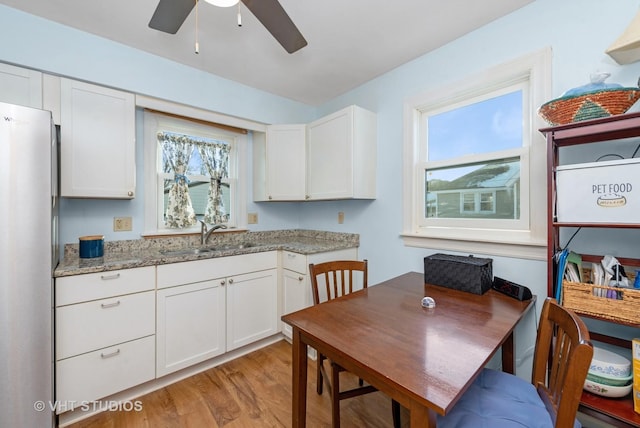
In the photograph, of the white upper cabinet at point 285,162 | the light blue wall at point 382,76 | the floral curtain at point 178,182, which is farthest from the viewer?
the white upper cabinet at point 285,162

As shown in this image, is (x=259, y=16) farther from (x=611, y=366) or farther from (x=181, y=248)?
(x=611, y=366)

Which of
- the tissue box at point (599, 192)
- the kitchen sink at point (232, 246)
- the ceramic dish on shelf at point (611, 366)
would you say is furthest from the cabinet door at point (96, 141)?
the ceramic dish on shelf at point (611, 366)

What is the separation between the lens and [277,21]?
1.35 meters

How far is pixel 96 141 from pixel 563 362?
2.81 metres

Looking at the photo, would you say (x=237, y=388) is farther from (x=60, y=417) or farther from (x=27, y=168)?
(x=27, y=168)

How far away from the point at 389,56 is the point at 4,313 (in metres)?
2.89

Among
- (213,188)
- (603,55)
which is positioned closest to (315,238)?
(213,188)

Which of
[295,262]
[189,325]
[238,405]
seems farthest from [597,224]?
[189,325]

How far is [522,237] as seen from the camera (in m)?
1.67

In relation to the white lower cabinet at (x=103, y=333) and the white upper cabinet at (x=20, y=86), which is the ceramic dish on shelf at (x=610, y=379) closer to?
the white lower cabinet at (x=103, y=333)

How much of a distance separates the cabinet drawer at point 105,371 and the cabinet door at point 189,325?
0.27ft

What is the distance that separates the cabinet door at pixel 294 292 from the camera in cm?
232

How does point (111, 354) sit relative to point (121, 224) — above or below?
below

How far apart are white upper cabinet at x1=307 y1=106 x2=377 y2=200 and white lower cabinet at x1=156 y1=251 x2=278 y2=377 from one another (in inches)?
35.7
